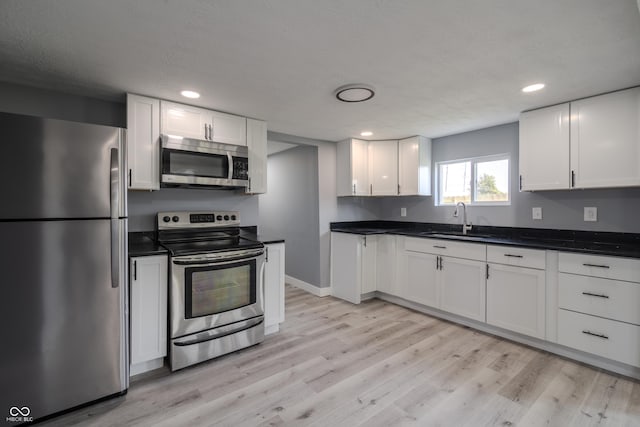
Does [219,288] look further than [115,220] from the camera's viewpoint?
Yes

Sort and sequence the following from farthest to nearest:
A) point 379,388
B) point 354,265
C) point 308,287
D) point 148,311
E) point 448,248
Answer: point 308,287
point 354,265
point 448,248
point 148,311
point 379,388

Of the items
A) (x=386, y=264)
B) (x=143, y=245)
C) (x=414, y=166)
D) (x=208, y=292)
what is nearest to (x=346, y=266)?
(x=386, y=264)

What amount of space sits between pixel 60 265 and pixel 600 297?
363 centimetres

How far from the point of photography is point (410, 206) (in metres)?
4.24

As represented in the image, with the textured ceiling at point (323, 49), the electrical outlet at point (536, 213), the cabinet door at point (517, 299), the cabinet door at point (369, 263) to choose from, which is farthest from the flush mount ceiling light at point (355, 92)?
the electrical outlet at point (536, 213)

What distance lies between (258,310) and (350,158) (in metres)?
2.30

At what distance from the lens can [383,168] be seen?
4031mm

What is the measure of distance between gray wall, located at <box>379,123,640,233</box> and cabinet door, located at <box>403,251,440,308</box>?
30.3 inches

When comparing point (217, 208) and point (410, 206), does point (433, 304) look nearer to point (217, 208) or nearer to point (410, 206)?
point (410, 206)

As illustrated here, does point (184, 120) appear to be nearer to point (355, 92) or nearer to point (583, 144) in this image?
point (355, 92)

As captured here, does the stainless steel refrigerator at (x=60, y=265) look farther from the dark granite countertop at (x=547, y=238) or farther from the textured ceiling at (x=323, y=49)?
the dark granite countertop at (x=547, y=238)

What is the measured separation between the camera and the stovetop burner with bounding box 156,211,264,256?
2500 millimetres

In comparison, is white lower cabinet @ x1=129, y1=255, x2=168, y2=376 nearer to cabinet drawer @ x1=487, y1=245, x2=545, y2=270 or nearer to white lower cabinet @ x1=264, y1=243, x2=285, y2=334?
white lower cabinet @ x1=264, y1=243, x2=285, y2=334

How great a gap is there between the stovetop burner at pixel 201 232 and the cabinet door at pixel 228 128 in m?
0.75
